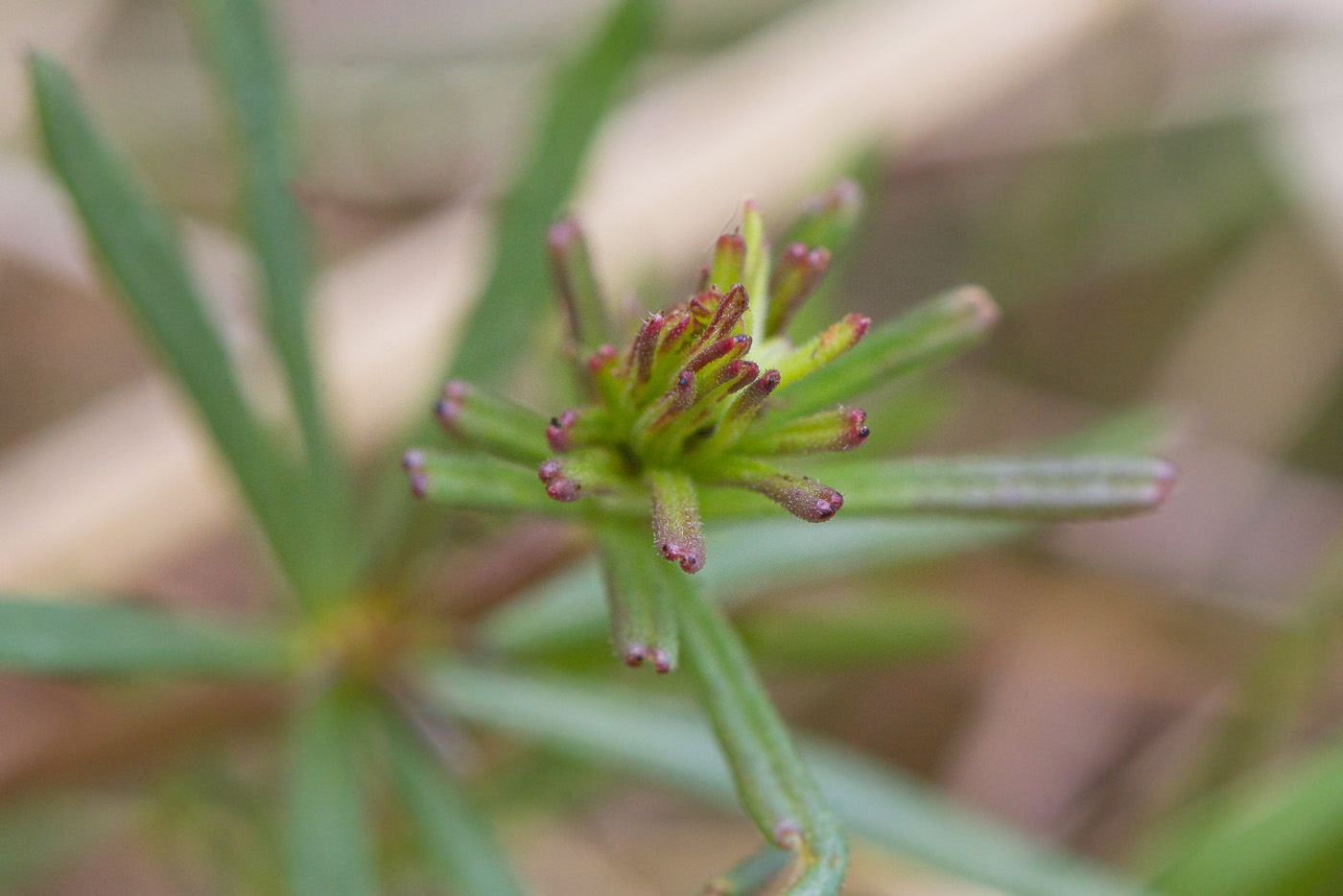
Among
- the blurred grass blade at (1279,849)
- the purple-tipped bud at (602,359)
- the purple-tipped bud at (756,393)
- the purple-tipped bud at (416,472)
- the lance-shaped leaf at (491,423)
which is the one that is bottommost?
the blurred grass blade at (1279,849)

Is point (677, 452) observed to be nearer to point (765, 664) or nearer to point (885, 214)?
point (765, 664)

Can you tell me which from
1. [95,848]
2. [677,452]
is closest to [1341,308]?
[677,452]

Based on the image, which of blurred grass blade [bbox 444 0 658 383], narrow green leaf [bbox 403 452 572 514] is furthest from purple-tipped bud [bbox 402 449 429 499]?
blurred grass blade [bbox 444 0 658 383]

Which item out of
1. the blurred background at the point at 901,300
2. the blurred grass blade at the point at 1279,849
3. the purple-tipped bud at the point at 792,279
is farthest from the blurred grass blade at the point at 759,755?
the blurred grass blade at the point at 1279,849

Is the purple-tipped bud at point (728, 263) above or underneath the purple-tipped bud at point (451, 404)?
underneath

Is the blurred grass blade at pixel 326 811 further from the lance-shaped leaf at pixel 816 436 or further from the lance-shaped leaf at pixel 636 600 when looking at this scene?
the lance-shaped leaf at pixel 816 436

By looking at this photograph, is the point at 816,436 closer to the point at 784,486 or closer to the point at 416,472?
the point at 784,486

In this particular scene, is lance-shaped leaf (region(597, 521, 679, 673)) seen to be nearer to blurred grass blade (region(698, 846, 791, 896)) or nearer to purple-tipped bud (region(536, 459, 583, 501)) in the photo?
purple-tipped bud (region(536, 459, 583, 501))
